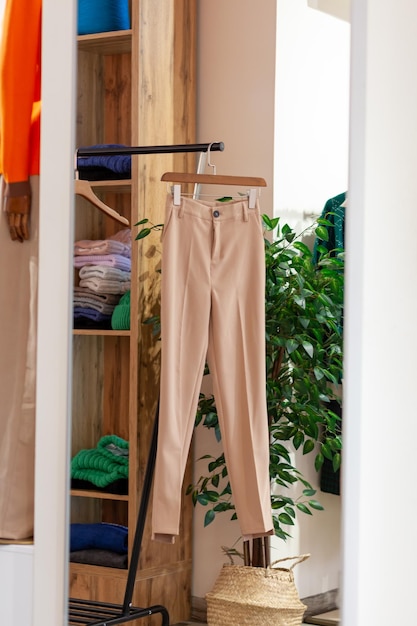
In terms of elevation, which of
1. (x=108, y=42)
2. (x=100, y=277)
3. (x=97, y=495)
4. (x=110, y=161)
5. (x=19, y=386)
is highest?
(x=108, y=42)

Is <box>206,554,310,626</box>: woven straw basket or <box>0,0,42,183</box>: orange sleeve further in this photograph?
<box>0,0,42,183</box>: orange sleeve

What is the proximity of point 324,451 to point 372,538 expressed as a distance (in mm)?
264

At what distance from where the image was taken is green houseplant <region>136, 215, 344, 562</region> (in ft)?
6.33

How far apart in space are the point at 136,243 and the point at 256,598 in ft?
2.49

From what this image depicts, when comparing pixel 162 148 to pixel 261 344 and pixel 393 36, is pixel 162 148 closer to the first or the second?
pixel 261 344

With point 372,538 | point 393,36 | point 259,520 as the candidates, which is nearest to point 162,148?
point 393,36

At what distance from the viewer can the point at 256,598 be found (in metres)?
1.92

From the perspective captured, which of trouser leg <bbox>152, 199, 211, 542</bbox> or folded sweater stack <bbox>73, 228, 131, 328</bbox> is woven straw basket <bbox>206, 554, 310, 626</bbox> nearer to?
trouser leg <bbox>152, 199, 211, 542</bbox>

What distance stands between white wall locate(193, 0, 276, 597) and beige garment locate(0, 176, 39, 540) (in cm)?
37

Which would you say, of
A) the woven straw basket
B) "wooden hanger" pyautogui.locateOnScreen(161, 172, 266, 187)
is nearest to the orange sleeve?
"wooden hanger" pyautogui.locateOnScreen(161, 172, 266, 187)

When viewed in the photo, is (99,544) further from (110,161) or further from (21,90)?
(21,90)

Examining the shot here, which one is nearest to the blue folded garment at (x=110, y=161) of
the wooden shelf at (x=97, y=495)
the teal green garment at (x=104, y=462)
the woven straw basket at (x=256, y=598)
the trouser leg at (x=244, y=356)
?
the trouser leg at (x=244, y=356)

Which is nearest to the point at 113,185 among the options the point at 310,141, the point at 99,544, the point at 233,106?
the point at 233,106

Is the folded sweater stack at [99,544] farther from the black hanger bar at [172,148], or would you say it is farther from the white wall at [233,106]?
the black hanger bar at [172,148]
